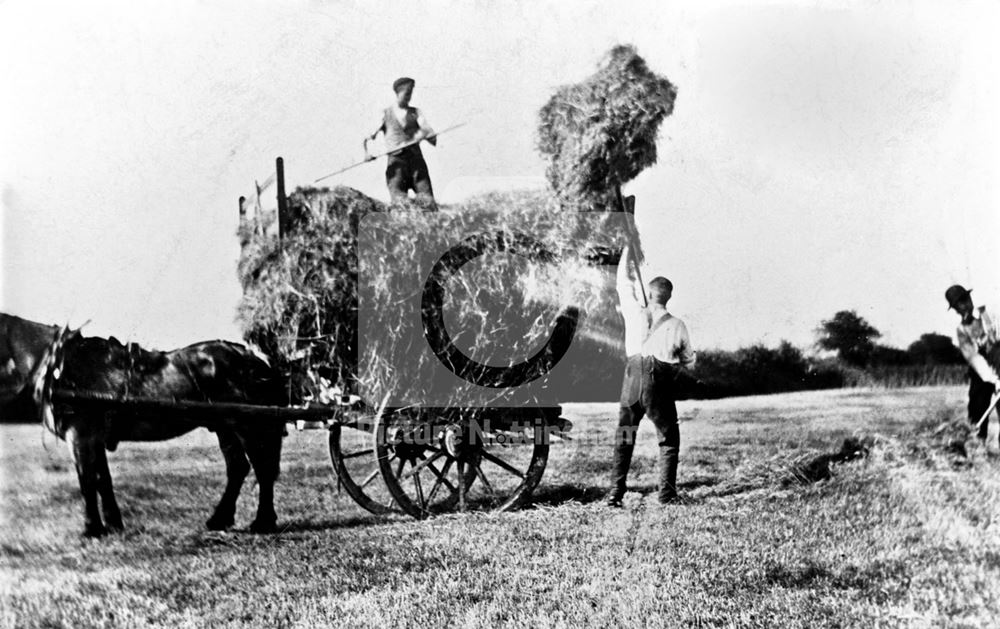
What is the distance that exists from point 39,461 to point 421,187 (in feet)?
10.7

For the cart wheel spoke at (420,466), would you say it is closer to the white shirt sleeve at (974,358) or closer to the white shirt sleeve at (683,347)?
the white shirt sleeve at (683,347)

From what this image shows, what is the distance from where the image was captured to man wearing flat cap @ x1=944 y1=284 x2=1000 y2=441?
6305mm

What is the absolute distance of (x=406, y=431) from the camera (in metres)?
5.69

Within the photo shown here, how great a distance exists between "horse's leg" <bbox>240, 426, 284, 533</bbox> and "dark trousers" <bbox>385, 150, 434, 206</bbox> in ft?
6.09

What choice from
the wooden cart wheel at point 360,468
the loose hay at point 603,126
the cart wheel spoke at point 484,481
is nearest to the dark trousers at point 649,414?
the cart wheel spoke at point 484,481

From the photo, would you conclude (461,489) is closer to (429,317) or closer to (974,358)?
(429,317)

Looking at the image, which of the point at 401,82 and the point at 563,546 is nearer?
the point at 563,546

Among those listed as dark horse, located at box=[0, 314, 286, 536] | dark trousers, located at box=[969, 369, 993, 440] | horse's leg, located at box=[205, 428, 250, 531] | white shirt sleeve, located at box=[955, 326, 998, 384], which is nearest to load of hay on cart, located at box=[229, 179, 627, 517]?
dark horse, located at box=[0, 314, 286, 536]

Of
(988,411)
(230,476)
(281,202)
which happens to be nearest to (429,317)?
(281,202)

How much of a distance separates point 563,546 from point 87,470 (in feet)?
10.0

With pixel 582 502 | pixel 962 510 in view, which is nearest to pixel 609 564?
pixel 582 502

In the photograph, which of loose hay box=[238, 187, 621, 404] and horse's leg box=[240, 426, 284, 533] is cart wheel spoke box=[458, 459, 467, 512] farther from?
horse's leg box=[240, 426, 284, 533]

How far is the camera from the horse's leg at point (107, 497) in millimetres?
5320

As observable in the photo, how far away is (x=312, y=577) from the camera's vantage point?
4875 millimetres
